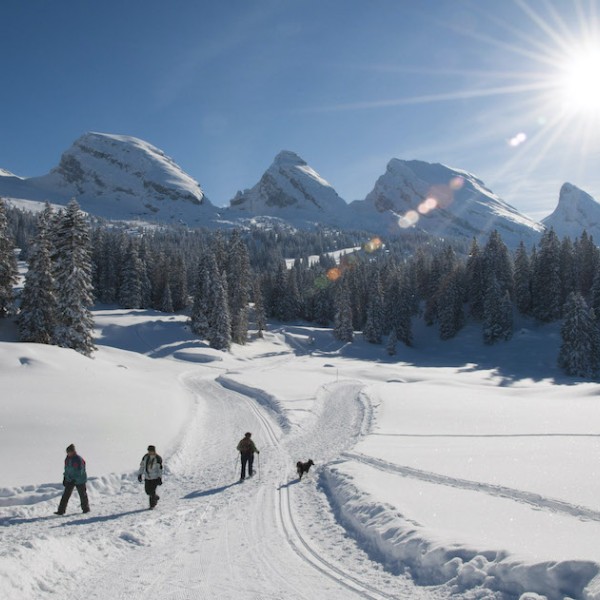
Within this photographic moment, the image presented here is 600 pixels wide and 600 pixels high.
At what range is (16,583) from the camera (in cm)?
713

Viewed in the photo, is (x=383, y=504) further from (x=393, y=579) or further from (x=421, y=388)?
(x=421, y=388)

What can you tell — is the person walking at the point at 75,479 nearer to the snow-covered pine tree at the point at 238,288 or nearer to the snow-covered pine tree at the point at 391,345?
the snow-covered pine tree at the point at 238,288

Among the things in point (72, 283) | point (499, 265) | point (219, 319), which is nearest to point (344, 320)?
point (219, 319)

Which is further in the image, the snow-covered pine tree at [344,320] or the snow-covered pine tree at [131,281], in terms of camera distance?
the snow-covered pine tree at [131,281]

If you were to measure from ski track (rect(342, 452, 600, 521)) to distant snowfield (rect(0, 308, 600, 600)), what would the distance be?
62 mm

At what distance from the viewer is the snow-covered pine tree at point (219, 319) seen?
194 feet

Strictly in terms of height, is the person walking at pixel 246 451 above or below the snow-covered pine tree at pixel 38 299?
below

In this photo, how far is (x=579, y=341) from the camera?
181 feet

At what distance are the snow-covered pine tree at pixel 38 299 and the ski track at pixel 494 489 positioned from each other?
1229 inches

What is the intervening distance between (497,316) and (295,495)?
220ft

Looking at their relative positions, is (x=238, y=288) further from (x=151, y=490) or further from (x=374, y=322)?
(x=151, y=490)

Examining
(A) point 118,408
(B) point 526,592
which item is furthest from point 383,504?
(A) point 118,408

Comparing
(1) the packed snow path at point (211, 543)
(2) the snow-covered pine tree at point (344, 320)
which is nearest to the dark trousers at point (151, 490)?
(1) the packed snow path at point (211, 543)

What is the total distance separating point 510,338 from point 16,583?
247 feet
